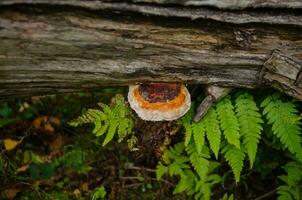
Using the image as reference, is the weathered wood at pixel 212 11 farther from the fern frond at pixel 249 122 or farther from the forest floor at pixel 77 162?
the forest floor at pixel 77 162

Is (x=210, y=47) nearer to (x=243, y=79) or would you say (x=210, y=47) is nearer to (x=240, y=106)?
(x=243, y=79)

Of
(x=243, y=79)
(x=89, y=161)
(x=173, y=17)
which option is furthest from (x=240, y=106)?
(x=89, y=161)

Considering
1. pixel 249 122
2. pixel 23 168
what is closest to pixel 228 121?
pixel 249 122

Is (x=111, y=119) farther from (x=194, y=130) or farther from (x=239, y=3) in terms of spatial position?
(x=239, y=3)

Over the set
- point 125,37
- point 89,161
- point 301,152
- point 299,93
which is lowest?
point 89,161

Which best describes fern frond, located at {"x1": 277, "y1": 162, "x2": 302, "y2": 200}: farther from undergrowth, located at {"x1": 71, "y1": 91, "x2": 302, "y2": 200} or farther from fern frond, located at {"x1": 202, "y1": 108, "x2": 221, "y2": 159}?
fern frond, located at {"x1": 202, "y1": 108, "x2": 221, "y2": 159}

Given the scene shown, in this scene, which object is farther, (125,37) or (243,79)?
(243,79)

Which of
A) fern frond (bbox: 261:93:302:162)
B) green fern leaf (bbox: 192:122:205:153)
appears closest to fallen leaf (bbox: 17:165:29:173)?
green fern leaf (bbox: 192:122:205:153)

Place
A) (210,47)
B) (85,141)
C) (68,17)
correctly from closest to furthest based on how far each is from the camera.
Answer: (68,17) < (210,47) < (85,141)
